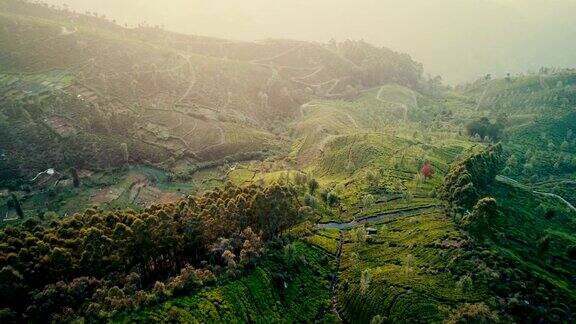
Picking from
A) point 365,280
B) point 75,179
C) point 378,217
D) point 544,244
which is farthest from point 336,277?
point 75,179

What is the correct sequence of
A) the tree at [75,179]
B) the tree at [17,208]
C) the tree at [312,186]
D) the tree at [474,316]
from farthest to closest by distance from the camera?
the tree at [75,179] → the tree at [17,208] → the tree at [312,186] → the tree at [474,316]

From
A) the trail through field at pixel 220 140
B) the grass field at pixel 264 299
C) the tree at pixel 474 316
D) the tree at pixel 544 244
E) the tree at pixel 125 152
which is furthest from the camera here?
the trail through field at pixel 220 140

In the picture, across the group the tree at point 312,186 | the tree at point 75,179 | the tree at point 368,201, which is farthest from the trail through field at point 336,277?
the tree at point 75,179

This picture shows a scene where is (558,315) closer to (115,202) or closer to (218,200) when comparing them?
(218,200)

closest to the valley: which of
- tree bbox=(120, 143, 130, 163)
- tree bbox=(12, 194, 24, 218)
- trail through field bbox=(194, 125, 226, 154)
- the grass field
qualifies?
the grass field

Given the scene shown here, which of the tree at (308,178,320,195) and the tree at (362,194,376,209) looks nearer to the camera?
the tree at (362,194,376,209)

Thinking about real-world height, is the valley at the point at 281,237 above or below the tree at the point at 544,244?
below

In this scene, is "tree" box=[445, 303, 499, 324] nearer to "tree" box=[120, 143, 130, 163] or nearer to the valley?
the valley

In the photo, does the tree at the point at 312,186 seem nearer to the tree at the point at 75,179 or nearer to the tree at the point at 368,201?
the tree at the point at 368,201
